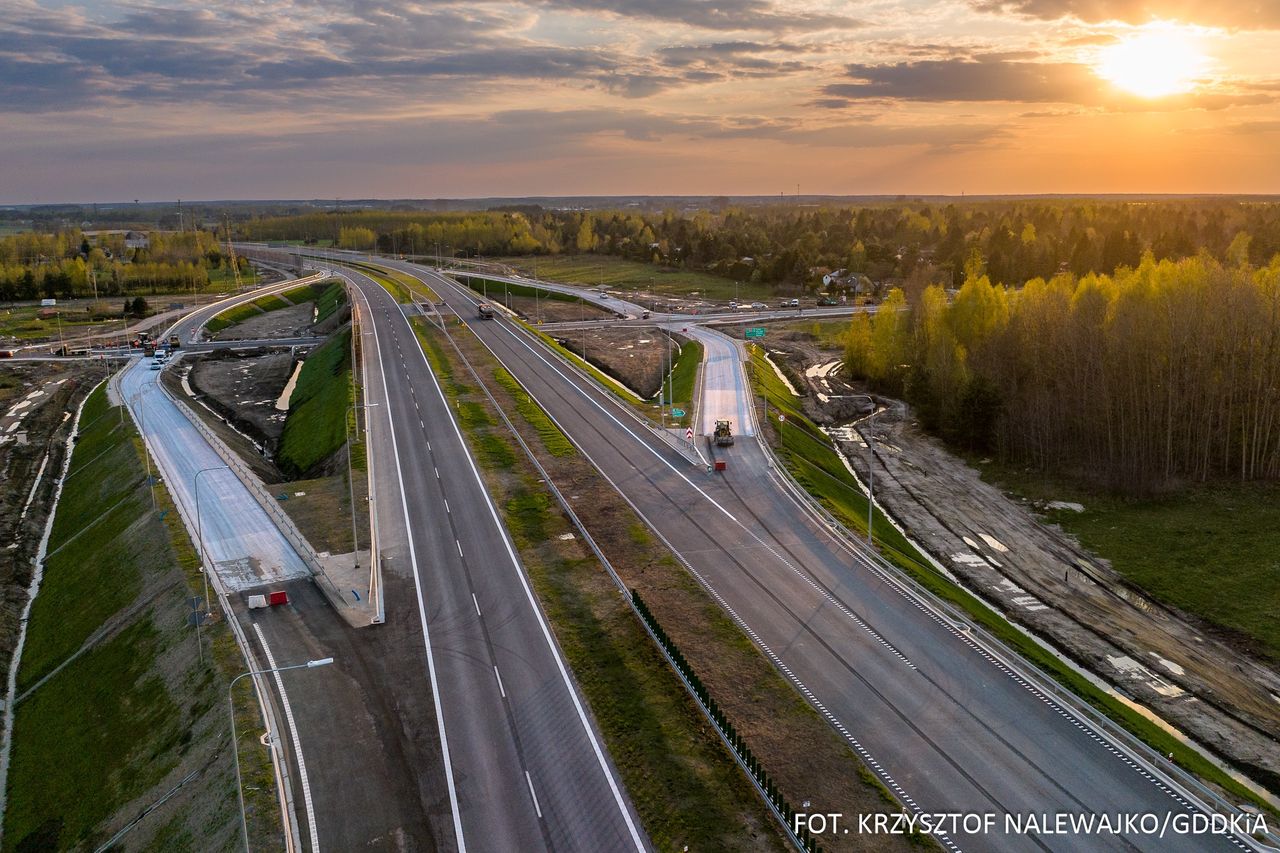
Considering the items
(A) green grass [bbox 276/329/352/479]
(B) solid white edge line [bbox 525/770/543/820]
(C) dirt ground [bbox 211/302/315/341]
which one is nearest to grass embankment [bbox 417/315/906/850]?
(B) solid white edge line [bbox 525/770/543/820]

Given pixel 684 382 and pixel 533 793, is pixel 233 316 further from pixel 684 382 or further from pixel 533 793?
pixel 533 793

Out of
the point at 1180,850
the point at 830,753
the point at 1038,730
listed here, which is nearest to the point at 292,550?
the point at 830,753

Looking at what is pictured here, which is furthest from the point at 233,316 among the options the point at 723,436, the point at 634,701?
the point at 634,701

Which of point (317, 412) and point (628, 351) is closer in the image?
point (317, 412)

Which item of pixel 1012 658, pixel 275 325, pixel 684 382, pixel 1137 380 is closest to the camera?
pixel 1012 658

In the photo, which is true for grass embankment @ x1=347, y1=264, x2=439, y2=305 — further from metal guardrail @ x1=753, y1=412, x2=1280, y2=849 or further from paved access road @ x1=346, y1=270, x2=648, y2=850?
metal guardrail @ x1=753, y1=412, x2=1280, y2=849

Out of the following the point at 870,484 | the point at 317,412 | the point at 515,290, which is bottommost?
the point at 317,412

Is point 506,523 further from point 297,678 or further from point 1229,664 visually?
point 1229,664
